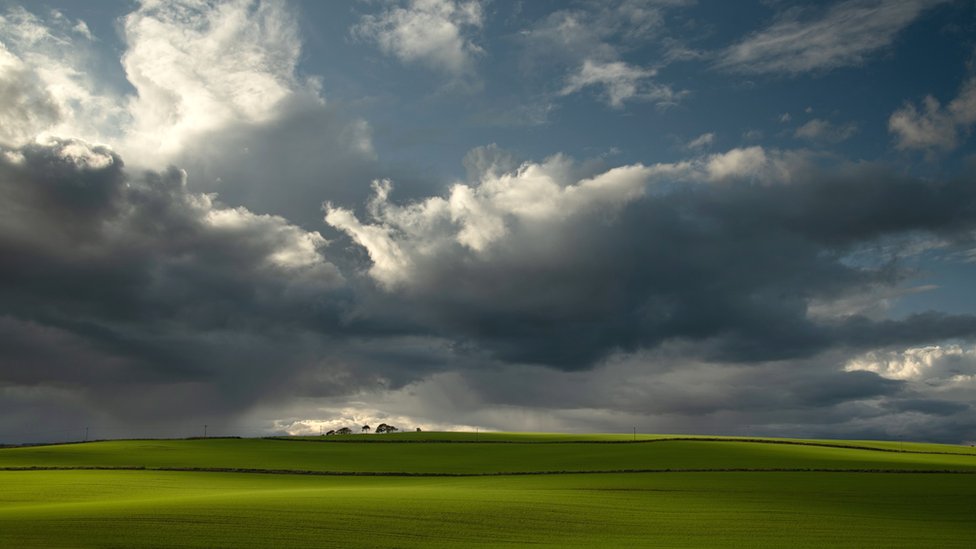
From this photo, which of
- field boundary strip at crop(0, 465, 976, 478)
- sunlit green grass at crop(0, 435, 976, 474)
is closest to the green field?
field boundary strip at crop(0, 465, 976, 478)

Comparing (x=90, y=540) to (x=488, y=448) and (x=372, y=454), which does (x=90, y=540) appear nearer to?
(x=372, y=454)

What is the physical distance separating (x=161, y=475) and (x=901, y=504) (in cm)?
5510

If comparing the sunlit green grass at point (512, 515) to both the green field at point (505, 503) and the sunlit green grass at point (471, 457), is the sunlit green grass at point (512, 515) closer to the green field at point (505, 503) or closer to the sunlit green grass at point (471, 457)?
the green field at point (505, 503)

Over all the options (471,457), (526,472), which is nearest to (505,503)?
(526,472)

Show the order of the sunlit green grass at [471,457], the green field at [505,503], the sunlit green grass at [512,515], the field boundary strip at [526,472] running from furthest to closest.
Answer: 1. the sunlit green grass at [471,457]
2. the field boundary strip at [526,472]
3. the green field at [505,503]
4. the sunlit green grass at [512,515]

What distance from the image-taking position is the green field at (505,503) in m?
30.0

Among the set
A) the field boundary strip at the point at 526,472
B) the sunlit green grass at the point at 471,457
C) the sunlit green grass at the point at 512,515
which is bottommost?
the sunlit green grass at the point at 512,515

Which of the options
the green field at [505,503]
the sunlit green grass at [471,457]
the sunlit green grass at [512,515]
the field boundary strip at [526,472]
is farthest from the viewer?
the sunlit green grass at [471,457]

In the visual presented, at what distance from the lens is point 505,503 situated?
38875mm

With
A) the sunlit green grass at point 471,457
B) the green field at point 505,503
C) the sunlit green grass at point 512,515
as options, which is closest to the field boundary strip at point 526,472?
the green field at point 505,503

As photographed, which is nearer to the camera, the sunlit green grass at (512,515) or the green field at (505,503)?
the sunlit green grass at (512,515)

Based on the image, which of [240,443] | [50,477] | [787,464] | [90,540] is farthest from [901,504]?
[240,443]

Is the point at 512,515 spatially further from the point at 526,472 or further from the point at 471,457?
the point at 471,457

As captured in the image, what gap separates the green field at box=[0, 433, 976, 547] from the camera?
30.0 m
